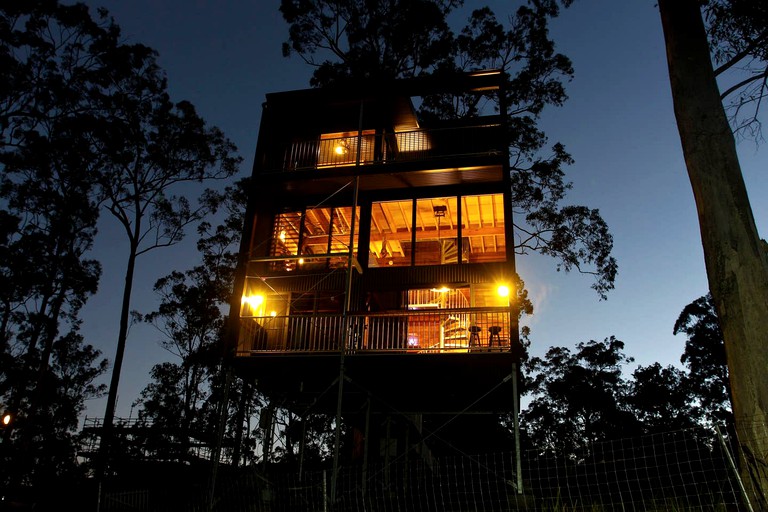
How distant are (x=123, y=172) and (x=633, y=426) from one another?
31644 mm

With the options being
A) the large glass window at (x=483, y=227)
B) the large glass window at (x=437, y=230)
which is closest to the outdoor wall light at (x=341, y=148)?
the large glass window at (x=437, y=230)

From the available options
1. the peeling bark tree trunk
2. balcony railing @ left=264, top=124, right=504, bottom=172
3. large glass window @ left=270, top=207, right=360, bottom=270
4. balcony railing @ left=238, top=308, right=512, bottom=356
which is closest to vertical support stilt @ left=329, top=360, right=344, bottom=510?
balcony railing @ left=238, top=308, right=512, bottom=356

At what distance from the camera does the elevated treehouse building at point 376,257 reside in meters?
12.2

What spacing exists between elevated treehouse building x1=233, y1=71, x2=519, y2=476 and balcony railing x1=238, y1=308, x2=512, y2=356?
0.12 feet

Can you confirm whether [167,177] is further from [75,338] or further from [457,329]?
[457,329]

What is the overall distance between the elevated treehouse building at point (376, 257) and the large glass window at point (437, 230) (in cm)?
3

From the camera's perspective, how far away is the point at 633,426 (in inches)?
1377

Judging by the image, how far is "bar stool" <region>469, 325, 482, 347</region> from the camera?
11.9m

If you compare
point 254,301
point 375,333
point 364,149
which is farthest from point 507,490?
point 364,149

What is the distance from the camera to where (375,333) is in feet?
42.0

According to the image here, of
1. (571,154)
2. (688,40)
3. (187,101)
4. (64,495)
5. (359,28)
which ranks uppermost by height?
(359,28)

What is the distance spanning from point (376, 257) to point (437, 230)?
1.72 m

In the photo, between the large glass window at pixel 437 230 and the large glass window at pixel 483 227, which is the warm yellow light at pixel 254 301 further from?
the large glass window at pixel 483 227

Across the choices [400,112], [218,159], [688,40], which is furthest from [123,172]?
[688,40]
